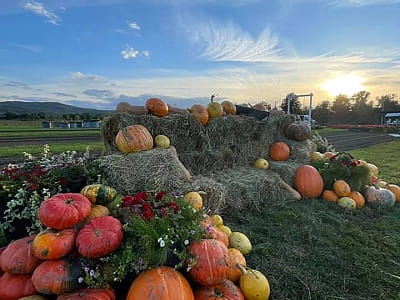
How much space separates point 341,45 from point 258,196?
498cm

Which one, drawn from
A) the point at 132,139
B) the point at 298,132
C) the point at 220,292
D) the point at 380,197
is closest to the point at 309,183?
the point at 380,197

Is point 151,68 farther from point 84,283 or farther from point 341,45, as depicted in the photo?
point 84,283

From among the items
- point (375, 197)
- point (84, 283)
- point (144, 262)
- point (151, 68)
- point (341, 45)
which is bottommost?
point (375, 197)

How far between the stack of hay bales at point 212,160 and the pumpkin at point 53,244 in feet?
4.41

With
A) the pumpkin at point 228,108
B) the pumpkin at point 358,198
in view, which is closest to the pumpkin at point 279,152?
the pumpkin at point 228,108

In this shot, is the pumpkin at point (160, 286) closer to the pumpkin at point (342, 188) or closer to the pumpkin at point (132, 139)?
the pumpkin at point (132, 139)

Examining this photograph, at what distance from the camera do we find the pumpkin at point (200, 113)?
15.3 ft

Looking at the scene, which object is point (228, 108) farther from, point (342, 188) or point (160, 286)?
point (160, 286)

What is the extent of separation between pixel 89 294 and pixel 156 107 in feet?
10.4

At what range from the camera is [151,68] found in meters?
6.77

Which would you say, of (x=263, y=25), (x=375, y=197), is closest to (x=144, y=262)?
(x=375, y=197)

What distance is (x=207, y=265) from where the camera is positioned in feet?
5.96

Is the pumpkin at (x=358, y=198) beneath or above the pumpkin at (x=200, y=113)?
beneath

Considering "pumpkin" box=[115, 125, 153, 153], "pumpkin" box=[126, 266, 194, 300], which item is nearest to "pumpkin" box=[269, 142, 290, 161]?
"pumpkin" box=[115, 125, 153, 153]
